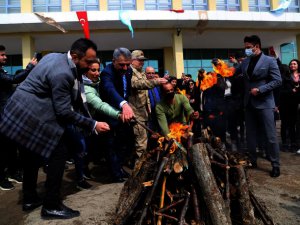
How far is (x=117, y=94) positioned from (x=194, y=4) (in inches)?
494

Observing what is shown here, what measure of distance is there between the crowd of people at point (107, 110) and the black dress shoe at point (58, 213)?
0.01 meters

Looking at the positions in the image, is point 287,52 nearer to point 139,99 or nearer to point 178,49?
point 178,49

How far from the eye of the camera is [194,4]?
586 inches

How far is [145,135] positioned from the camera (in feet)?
15.6

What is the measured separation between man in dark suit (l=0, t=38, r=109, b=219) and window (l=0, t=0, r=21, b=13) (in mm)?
12721

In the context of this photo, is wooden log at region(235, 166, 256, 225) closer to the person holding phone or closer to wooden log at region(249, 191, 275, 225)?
wooden log at region(249, 191, 275, 225)

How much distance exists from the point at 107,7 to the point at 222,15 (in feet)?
18.1

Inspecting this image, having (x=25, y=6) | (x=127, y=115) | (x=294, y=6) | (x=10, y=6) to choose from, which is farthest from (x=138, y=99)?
(x=294, y=6)

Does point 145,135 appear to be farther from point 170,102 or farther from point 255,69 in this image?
point 255,69

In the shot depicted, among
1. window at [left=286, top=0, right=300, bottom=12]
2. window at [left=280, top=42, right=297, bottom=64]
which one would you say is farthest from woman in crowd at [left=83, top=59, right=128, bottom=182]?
window at [left=280, top=42, right=297, bottom=64]

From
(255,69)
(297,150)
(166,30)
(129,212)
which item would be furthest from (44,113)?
(166,30)

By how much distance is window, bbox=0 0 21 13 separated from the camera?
44.9ft

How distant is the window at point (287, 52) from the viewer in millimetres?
19047

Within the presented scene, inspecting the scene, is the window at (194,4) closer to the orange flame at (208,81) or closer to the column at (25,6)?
the column at (25,6)
